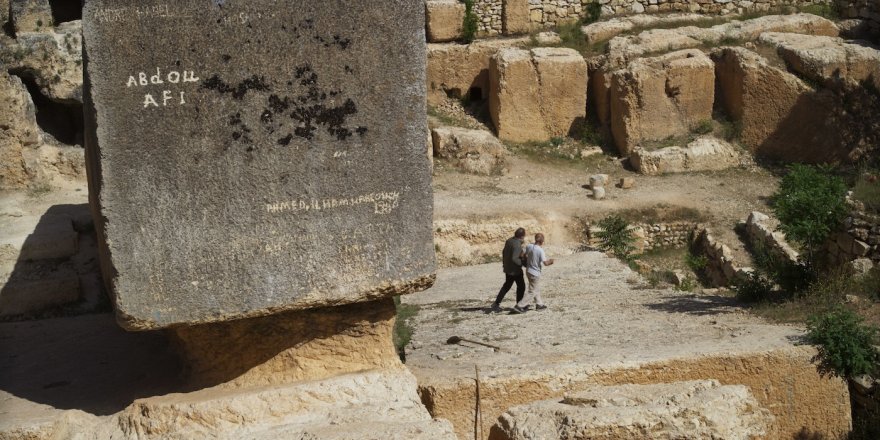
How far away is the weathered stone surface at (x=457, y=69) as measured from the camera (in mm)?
20186

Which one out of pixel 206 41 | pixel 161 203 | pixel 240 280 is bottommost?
pixel 240 280

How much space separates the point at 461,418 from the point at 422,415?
62 centimetres

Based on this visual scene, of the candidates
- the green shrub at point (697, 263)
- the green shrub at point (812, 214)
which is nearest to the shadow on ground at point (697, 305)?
the green shrub at point (812, 214)

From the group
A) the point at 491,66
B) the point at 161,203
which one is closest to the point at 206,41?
the point at 161,203

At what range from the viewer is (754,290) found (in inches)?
424

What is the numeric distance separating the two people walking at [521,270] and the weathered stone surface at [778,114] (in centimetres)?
924

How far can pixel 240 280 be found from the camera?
695cm

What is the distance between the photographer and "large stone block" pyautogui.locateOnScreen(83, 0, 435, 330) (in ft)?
21.8

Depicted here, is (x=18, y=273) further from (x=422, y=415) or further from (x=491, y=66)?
(x=491, y=66)

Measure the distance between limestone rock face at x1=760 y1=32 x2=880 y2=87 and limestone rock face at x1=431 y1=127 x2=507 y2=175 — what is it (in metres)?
5.64

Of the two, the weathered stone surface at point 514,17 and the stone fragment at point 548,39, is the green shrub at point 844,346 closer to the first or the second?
the stone fragment at point 548,39

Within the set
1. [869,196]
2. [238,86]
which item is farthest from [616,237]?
[238,86]

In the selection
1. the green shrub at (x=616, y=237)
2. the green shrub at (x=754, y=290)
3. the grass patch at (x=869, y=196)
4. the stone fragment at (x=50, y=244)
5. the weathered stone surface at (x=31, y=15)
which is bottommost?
the green shrub at (x=616, y=237)

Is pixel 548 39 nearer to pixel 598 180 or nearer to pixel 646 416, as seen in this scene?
pixel 598 180
